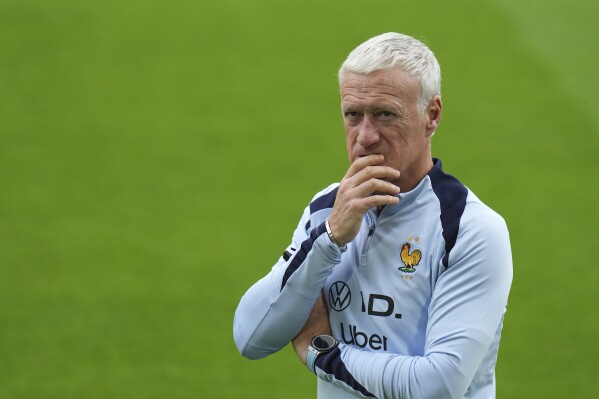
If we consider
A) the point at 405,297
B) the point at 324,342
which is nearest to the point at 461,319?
the point at 405,297

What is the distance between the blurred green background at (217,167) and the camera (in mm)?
6965

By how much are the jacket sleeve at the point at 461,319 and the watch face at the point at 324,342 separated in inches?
8.1

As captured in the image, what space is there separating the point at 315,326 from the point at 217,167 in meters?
6.02

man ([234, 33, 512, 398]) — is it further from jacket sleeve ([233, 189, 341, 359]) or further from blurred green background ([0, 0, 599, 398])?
blurred green background ([0, 0, 599, 398])

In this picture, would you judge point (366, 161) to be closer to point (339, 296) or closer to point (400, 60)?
point (400, 60)

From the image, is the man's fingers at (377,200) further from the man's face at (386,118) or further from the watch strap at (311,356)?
the watch strap at (311,356)

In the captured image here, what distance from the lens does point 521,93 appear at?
9.92 meters

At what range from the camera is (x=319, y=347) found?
3131 mm

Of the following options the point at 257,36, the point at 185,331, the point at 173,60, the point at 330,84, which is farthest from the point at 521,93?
the point at 185,331

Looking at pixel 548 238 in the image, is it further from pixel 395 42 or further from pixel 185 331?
pixel 395 42

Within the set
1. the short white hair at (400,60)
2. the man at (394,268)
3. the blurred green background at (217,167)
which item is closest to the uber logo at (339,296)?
the man at (394,268)

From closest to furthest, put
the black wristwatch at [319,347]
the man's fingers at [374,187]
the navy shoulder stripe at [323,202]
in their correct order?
the man's fingers at [374,187] < the black wristwatch at [319,347] < the navy shoulder stripe at [323,202]

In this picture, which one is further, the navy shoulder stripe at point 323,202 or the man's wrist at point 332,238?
the navy shoulder stripe at point 323,202

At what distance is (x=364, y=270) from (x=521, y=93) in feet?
23.6
